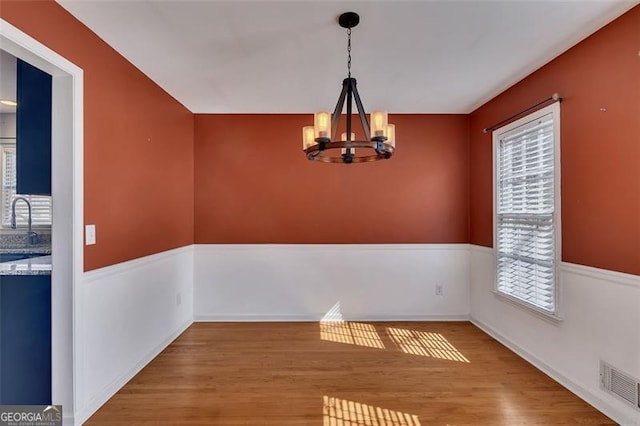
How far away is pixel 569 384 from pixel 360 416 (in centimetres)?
160

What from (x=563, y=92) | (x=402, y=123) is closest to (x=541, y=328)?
(x=563, y=92)

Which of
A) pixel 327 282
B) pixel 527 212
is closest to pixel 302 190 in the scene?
pixel 327 282

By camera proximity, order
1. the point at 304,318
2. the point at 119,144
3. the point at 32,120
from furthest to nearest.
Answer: the point at 304,318 → the point at 119,144 → the point at 32,120

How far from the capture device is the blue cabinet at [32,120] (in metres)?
2.21

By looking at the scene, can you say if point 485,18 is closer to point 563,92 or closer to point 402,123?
point 563,92

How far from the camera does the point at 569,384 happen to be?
240 cm

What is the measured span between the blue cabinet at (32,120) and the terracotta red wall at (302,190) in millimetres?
1816

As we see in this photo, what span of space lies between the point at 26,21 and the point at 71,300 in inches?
60.9

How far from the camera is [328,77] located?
2.88 meters

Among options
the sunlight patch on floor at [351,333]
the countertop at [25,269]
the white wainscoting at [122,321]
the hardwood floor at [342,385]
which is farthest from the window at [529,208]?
the countertop at [25,269]

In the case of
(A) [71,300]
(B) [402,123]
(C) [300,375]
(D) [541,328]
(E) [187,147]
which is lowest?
(C) [300,375]

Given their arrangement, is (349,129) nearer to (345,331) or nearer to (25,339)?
(345,331)

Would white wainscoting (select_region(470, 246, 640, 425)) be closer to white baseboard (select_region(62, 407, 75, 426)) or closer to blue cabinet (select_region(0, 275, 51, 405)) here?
white baseboard (select_region(62, 407, 75, 426))

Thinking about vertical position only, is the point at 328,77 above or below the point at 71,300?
above
